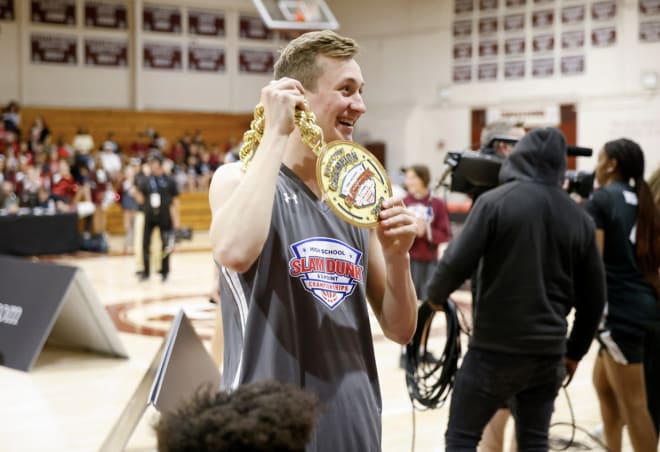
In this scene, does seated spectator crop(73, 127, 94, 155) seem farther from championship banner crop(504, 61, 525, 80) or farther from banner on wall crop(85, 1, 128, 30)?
championship banner crop(504, 61, 525, 80)

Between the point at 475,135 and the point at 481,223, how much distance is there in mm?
21460

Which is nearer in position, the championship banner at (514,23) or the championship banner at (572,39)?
the championship banner at (572,39)

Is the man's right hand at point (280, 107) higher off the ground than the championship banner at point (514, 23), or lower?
lower

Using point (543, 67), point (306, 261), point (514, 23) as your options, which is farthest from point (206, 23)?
point (306, 261)

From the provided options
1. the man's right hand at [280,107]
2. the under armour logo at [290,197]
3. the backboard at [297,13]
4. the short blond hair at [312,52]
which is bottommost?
the under armour logo at [290,197]

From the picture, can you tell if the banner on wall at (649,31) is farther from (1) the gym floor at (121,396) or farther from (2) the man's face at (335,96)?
(2) the man's face at (335,96)

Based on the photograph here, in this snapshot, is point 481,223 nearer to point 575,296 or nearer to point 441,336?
point 575,296

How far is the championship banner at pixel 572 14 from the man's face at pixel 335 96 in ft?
69.4

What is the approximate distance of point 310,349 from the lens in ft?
6.64

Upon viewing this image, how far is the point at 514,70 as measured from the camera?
76.1ft

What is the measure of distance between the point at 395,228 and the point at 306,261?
0.78 feet

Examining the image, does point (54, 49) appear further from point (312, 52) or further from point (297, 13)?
point (312, 52)

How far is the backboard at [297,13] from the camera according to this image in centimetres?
1955

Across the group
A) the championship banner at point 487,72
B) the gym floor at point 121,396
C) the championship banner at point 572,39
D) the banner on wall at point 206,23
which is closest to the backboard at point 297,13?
the championship banner at point 487,72
